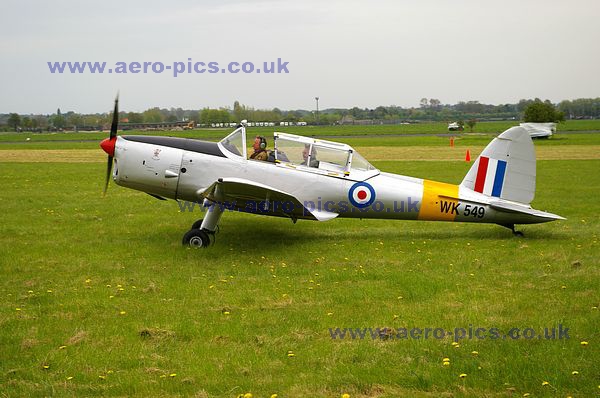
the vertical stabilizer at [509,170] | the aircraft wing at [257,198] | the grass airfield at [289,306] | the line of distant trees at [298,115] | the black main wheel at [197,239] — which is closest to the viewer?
the grass airfield at [289,306]

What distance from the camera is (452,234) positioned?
11750 mm

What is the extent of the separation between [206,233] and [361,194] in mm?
2746

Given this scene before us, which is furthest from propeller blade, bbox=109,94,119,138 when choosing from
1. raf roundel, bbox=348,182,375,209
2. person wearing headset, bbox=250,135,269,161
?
raf roundel, bbox=348,182,375,209

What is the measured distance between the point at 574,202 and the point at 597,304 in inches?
370

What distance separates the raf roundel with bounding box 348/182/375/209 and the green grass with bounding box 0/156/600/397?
2.43ft

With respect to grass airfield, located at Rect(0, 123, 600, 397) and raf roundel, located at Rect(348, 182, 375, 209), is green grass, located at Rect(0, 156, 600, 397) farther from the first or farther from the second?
raf roundel, located at Rect(348, 182, 375, 209)

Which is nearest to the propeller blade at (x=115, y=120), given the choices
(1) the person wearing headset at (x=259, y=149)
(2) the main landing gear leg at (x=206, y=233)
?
(2) the main landing gear leg at (x=206, y=233)

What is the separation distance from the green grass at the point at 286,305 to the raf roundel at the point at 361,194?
2.43 feet

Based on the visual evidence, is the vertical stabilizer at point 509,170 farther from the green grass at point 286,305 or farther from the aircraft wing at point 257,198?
the aircraft wing at point 257,198

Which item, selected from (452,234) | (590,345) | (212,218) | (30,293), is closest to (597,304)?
(590,345)

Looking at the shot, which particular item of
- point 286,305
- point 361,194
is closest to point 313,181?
point 361,194

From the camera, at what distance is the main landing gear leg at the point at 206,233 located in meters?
10.5

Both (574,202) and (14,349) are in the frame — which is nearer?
(14,349)

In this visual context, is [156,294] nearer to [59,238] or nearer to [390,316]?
[390,316]
